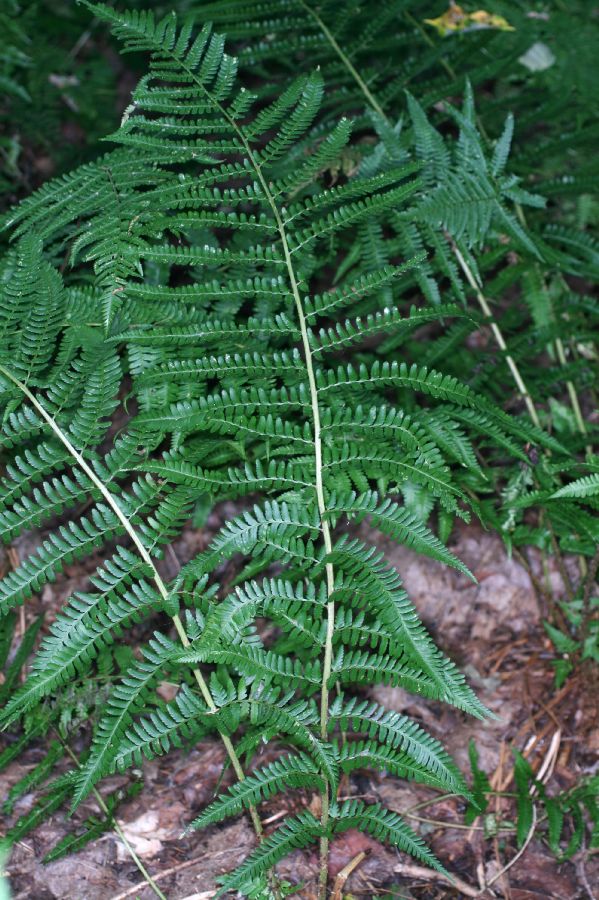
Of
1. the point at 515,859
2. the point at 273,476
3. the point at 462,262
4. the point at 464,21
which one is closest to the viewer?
the point at 273,476

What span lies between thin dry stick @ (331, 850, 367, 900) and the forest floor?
22mm

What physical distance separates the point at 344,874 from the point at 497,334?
6.87ft

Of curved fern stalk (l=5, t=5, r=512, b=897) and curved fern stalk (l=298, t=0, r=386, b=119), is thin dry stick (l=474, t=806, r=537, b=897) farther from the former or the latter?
curved fern stalk (l=298, t=0, r=386, b=119)

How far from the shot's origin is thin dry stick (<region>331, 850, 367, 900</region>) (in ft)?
7.81

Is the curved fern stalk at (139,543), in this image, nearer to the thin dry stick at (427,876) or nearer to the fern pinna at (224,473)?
the fern pinna at (224,473)

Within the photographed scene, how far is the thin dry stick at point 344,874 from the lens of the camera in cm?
238

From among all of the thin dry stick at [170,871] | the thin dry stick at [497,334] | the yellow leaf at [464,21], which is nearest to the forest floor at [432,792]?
the thin dry stick at [170,871]

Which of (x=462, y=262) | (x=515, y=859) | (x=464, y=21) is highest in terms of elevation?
(x=464, y=21)

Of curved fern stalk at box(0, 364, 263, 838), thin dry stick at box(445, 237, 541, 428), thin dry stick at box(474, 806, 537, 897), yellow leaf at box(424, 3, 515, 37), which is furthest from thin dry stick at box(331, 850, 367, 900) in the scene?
yellow leaf at box(424, 3, 515, 37)

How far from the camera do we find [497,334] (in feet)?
10.8

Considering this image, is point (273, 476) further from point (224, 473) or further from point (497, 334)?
point (497, 334)

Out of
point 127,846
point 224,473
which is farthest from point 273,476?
point 127,846

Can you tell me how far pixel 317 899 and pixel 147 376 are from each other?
167 centimetres

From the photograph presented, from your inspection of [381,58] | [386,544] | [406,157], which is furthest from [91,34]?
[386,544]
